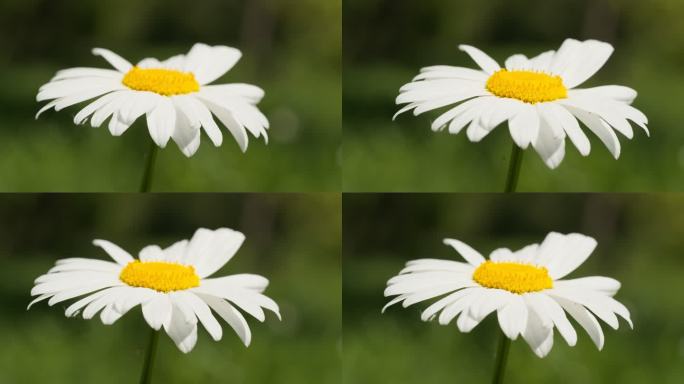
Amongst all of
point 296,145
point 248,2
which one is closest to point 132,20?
point 248,2

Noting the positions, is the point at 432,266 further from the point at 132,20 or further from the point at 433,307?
the point at 132,20

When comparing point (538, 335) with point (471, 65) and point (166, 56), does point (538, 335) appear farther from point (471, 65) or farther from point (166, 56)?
point (166, 56)

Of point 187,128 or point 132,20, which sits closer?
point 187,128

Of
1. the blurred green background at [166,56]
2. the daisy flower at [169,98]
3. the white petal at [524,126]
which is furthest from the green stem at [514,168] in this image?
the blurred green background at [166,56]

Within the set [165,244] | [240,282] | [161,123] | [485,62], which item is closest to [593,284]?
[485,62]

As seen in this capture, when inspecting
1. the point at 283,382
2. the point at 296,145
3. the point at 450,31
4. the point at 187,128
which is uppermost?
the point at 450,31

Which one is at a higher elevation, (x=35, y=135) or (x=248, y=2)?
(x=248, y=2)

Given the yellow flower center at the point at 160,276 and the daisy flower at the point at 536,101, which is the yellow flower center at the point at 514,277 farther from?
the yellow flower center at the point at 160,276

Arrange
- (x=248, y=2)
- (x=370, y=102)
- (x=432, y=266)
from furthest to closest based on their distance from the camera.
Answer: (x=248, y=2) → (x=370, y=102) → (x=432, y=266)

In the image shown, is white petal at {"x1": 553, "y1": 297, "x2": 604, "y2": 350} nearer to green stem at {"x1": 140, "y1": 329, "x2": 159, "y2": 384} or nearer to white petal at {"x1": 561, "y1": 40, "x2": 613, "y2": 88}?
white petal at {"x1": 561, "y1": 40, "x2": 613, "y2": 88}
